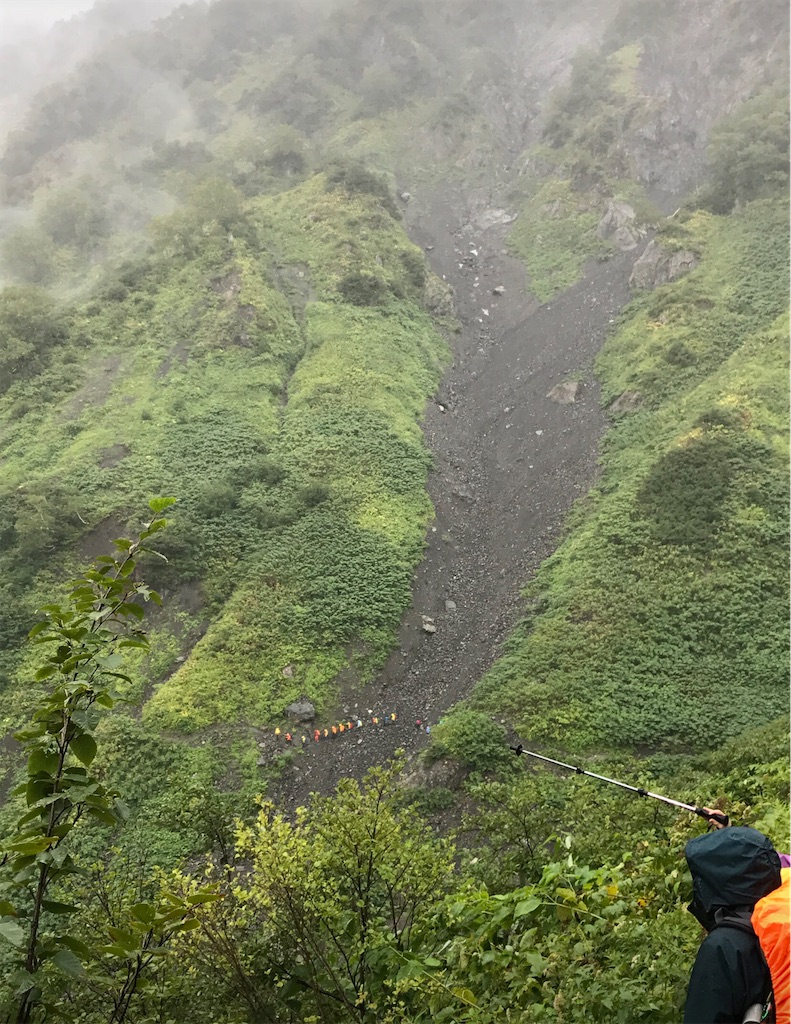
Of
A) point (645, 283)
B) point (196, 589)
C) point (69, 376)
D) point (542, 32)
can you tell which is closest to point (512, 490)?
point (196, 589)

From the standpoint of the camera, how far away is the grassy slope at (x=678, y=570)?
16.2m

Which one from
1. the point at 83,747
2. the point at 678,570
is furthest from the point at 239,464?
the point at 83,747

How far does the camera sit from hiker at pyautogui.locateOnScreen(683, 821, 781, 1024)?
259 cm

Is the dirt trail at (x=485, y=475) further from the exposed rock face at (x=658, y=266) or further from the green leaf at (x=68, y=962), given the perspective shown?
the green leaf at (x=68, y=962)

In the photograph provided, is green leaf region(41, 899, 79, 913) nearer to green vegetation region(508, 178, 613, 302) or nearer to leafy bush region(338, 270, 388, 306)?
leafy bush region(338, 270, 388, 306)

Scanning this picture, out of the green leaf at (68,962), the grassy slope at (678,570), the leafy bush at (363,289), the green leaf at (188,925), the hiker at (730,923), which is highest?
the green leaf at (68,962)

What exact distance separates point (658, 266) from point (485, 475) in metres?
19.0

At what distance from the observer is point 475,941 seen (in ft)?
Result: 14.7

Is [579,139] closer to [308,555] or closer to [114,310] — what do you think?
[114,310]

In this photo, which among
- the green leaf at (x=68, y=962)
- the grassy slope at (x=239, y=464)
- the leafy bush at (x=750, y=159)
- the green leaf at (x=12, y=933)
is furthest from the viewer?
the leafy bush at (x=750, y=159)

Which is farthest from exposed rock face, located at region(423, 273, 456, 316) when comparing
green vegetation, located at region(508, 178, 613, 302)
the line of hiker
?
the line of hiker

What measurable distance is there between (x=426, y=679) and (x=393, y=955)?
15701 millimetres

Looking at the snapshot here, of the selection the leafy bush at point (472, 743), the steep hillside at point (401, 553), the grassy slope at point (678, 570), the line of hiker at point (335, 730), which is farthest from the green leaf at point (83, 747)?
the line of hiker at point (335, 730)

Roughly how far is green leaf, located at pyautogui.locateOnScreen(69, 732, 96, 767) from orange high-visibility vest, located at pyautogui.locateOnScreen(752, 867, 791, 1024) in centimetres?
278
